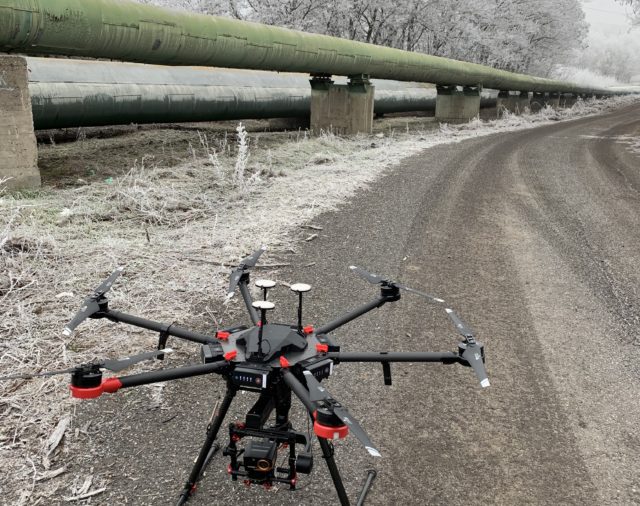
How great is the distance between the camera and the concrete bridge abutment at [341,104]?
2111 centimetres

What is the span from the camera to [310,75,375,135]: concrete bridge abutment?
2111cm

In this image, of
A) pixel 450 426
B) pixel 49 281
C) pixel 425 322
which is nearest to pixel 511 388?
pixel 450 426

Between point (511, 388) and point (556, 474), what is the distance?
3.81ft

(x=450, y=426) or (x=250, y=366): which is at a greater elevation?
(x=250, y=366)

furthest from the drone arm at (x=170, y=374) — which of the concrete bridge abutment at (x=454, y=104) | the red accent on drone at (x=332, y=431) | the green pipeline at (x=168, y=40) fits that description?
the concrete bridge abutment at (x=454, y=104)

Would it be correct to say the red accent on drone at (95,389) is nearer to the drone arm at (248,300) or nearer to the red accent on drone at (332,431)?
the red accent on drone at (332,431)

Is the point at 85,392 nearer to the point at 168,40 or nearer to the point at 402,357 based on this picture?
the point at 402,357

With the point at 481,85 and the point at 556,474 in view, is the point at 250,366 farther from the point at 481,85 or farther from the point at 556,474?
the point at 481,85

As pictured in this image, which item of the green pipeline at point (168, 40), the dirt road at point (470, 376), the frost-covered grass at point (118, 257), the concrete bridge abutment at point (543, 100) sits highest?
the green pipeline at point (168, 40)

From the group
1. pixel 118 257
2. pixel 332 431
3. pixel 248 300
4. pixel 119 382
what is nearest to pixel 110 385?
pixel 119 382

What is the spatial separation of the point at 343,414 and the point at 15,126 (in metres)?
10.4

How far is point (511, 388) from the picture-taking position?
5.14 metres

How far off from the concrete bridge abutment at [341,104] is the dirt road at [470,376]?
10.6 m

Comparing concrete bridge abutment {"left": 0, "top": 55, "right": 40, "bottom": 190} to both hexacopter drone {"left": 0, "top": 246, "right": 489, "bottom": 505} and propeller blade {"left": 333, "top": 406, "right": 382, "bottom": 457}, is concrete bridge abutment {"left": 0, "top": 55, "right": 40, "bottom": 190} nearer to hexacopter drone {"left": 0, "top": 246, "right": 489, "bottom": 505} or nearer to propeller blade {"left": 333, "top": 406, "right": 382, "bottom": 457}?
hexacopter drone {"left": 0, "top": 246, "right": 489, "bottom": 505}
